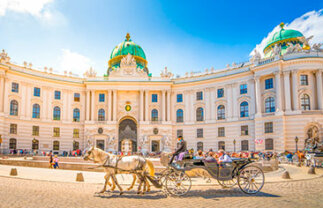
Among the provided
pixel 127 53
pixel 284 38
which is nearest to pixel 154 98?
pixel 127 53

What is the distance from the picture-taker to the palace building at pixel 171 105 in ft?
134

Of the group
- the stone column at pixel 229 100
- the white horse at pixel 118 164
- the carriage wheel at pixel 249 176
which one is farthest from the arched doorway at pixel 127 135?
the carriage wheel at pixel 249 176

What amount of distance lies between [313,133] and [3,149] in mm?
46518

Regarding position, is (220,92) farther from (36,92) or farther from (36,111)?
(36,111)

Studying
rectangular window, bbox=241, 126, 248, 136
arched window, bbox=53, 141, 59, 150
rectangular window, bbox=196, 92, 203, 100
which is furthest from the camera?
rectangular window, bbox=196, 92, 203, 100

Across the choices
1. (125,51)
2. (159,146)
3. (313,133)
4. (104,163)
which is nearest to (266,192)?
(104,163)

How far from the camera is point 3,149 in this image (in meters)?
42.1

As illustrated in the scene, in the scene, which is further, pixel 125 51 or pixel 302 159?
pixel 125 51

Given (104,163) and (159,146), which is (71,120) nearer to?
(159,146)

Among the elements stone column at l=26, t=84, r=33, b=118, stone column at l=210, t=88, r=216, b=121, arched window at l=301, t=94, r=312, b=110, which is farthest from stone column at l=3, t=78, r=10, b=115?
arched window at l=301, t=94, r=312, b=110

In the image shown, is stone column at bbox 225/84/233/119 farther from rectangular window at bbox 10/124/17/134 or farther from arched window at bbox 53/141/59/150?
rectangular window at bbox 10/124/17/134

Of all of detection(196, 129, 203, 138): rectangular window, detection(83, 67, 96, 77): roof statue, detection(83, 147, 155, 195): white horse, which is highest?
detection(83, 67, 96, 77): roof statue

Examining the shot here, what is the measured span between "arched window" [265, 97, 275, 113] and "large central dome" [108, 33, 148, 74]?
28171 millimetres

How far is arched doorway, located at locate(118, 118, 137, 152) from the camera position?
167 ft
